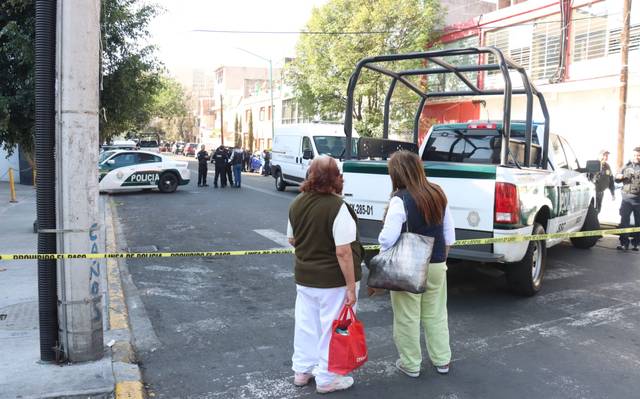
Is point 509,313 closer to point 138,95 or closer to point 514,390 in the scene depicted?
point 514,390

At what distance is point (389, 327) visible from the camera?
17.6 feet

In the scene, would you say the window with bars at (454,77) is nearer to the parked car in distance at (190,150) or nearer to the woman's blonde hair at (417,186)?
the woman's blonde hair at (417,186)

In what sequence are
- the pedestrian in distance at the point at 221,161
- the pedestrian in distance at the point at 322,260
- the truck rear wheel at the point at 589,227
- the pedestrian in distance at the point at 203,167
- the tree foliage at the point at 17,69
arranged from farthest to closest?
the pedestrian in distance at the point at 203,167
the pedestrian in distance at the point at 221,161
the truck rear wheel at the point at 589,227
the tree foliage at the point at 17,69
the pedestrian in distance at the point at 322,260

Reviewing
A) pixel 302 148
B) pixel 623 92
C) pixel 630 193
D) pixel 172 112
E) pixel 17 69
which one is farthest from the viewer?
pixel 172 112

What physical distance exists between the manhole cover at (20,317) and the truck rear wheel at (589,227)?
7.99 metres

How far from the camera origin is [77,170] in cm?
403

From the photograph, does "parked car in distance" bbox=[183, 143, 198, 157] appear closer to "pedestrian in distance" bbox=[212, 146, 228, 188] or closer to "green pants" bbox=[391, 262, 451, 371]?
"pedestrian in distance" bbox=[212, 146, 228, 188]

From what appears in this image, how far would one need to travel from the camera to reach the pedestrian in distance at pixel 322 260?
12.0 feet

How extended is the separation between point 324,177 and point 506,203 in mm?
2566

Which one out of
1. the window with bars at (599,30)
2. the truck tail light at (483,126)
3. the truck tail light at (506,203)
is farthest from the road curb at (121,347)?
the window with bars at (599,30)

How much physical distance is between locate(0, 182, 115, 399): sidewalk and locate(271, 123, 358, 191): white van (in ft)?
38.7

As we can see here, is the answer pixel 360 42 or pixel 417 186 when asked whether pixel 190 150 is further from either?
pixel 417 186

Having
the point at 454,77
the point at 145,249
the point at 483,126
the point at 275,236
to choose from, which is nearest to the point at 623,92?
the point at 483,126

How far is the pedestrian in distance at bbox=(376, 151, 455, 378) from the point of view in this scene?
399cm
